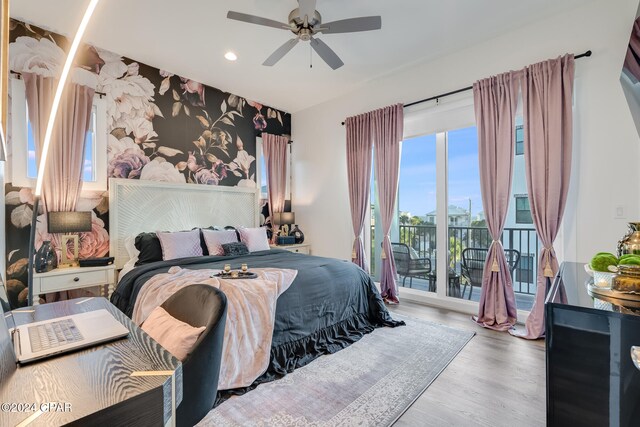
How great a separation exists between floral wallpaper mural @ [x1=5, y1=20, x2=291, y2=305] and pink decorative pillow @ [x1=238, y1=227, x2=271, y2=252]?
1016 mm

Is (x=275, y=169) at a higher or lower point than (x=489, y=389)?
higher

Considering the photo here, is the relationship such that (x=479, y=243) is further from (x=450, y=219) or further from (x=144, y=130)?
(x=144, y=130)

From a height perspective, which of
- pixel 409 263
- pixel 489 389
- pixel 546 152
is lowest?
pixel 489 389

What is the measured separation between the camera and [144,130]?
3822 mm

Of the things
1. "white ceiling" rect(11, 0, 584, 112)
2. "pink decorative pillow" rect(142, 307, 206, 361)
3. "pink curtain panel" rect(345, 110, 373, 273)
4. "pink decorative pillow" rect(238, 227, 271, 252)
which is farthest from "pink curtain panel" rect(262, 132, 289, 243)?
"pink decorative pillow" rect(142, 307, 206, 361)

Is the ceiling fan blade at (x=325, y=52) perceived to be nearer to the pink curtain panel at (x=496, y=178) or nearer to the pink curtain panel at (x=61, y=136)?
the pink curtain panel at (x=496, y=178)

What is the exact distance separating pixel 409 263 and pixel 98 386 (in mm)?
4035

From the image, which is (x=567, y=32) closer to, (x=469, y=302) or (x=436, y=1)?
(x=436, y=1)

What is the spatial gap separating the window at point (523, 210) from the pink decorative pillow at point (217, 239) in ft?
11.0

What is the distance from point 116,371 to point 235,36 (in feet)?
11.1

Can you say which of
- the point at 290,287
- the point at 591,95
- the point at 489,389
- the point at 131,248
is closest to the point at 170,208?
the point at 131,248

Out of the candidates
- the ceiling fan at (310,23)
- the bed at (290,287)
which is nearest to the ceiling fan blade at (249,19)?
the ceiling fan at (310,23)

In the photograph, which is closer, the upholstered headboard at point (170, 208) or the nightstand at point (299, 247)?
the upholstered headboard at point (170, 208)

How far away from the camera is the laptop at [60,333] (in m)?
0.80
